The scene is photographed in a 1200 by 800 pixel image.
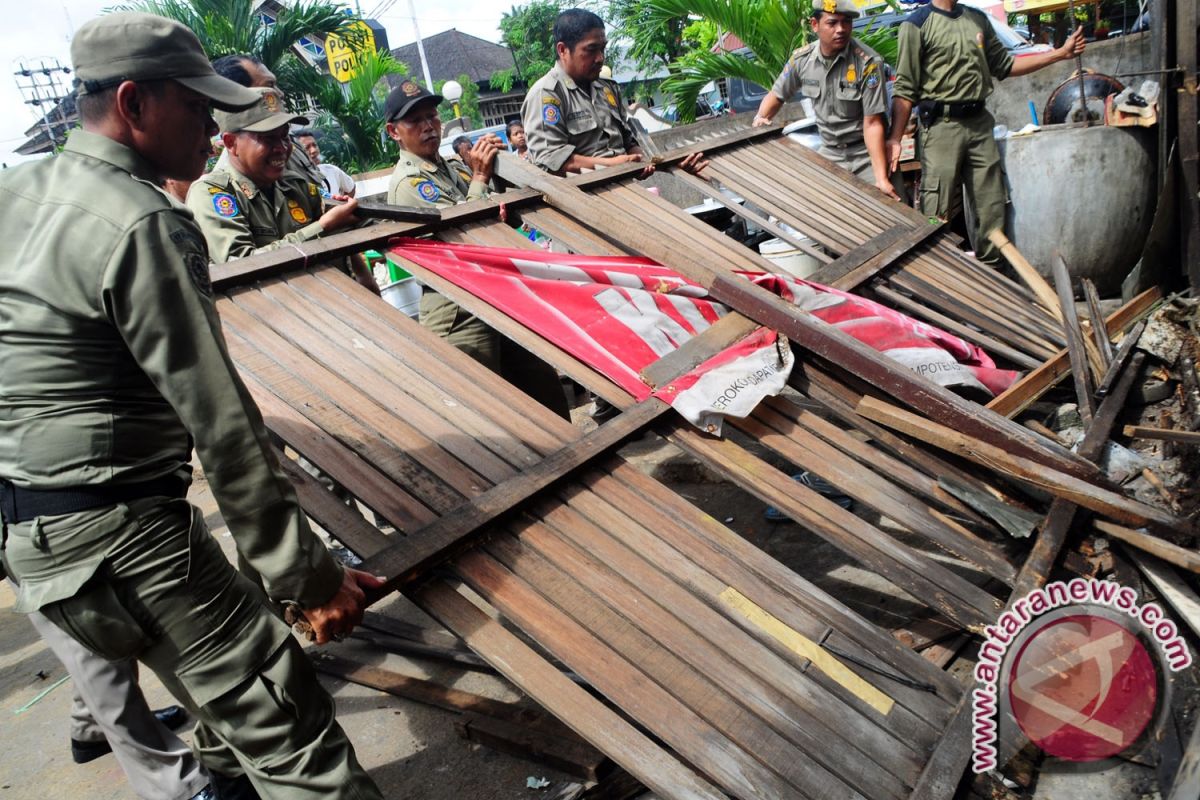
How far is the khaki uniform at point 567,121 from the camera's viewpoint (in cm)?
473

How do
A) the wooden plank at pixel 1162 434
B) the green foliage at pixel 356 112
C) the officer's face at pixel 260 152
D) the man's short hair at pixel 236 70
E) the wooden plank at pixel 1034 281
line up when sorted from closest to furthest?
the wooden plank at pixel 1162 434, the officer's face at pixel 260 152, the man's short hair at pixel 236 70, the wooden plank at pixel 1034 281, the green foliage at pixel 356 112

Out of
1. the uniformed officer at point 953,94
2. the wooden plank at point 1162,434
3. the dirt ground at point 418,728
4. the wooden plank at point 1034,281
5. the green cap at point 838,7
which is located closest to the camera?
the dirt ground at point 418,728

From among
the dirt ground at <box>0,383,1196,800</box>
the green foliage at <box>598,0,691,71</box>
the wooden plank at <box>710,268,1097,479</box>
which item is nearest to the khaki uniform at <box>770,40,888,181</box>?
the dirt ground at <box>0,383,1196,800</box>

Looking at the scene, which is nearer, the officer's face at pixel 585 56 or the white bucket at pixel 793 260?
the officer's face at pixel 585 56

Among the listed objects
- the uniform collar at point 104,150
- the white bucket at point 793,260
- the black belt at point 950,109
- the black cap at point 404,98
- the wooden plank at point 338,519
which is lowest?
the white bucket at point 793,260

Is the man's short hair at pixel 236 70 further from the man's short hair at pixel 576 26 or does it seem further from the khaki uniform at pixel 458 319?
the man's short hair at pixel 576 26

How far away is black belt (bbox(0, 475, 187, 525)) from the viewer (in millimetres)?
1767

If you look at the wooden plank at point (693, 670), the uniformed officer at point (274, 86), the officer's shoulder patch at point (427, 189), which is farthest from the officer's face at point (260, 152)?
the wooden plank at point (693, 670)

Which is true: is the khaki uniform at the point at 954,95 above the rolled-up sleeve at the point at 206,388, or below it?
below

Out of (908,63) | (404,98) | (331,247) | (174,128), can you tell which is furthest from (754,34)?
(174,128)

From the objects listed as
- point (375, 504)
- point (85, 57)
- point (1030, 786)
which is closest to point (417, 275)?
point (375, 504)

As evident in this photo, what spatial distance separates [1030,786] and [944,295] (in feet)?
9.29

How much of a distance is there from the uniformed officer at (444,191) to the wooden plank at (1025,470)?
6.33 ft

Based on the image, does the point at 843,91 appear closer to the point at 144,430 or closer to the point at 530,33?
the point at 144,430
